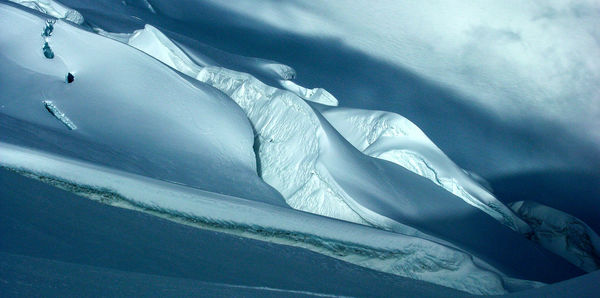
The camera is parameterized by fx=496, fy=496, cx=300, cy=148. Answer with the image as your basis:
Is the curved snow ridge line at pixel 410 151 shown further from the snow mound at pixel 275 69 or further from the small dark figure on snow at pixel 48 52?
the small dark figure on snow at pixel 48 52

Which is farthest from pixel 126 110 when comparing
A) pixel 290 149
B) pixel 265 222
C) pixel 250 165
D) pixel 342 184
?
pixel 265 222

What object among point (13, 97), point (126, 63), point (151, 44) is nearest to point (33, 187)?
point (13, 97)

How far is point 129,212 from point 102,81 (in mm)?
4045

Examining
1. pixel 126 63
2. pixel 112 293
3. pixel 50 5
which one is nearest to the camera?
pixel 112 293

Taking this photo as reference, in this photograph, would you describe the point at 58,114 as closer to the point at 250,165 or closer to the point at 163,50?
the point at 250,165

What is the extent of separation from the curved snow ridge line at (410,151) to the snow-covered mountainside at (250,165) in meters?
0.03

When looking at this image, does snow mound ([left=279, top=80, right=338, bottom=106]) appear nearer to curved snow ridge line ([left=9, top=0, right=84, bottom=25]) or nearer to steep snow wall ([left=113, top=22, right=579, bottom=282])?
curved snow ridge line ([left=9, top=0, right=84, bottom=25])

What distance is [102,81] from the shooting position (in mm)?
6723

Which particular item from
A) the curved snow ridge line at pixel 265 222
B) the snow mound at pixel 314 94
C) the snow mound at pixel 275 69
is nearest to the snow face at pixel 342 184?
the curved snow ridge line at pixel 265 222

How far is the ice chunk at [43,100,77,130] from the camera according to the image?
5.44 meters

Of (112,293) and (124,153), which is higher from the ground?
(112,293)

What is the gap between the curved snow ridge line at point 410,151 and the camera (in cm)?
975

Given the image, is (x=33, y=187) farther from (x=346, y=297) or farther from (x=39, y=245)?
(x=346, y=297)

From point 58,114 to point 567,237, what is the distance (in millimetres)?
9657
